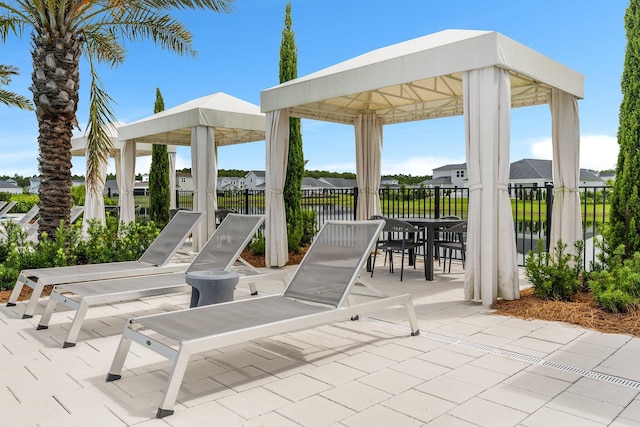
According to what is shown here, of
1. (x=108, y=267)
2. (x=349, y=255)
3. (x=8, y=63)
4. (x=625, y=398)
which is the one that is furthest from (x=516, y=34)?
(x=8, y=63)

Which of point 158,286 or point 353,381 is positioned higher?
point 158,286

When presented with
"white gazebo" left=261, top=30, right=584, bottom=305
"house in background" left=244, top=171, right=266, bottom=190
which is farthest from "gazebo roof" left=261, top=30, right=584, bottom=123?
"house in background" left=244, top=171, right=266, bottom=190

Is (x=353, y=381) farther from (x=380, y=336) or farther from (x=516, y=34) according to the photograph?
(x=516, y=34)

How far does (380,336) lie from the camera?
185 inches

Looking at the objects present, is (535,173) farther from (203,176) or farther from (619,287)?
(619,287)

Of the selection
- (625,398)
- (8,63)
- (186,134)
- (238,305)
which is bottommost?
(625,398)

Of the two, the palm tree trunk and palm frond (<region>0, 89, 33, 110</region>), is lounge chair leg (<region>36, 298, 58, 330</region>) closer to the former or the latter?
the palm tree trunk

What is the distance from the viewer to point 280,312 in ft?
12.7

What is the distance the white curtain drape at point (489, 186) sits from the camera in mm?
5805

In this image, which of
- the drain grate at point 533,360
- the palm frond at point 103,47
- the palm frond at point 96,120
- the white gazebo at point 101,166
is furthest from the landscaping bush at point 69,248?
the white gazebo at point 101,166

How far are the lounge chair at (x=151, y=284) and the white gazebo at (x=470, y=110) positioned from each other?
104 inches

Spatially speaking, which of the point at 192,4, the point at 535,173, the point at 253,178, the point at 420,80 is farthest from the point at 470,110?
the point at 253,178

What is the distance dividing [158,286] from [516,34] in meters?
5.10

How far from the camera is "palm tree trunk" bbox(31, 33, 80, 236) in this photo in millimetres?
7719
